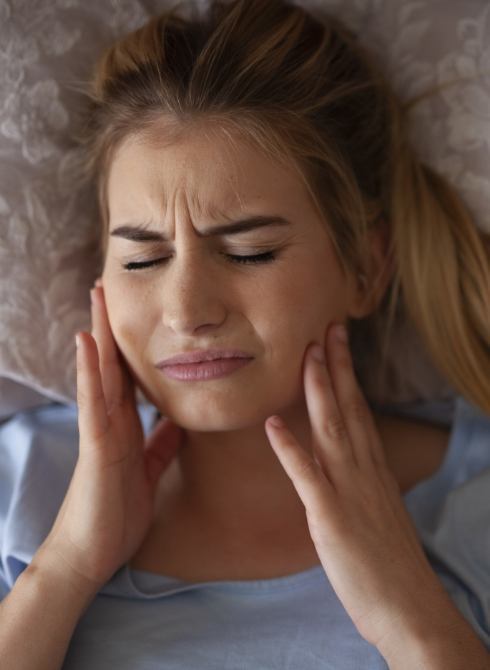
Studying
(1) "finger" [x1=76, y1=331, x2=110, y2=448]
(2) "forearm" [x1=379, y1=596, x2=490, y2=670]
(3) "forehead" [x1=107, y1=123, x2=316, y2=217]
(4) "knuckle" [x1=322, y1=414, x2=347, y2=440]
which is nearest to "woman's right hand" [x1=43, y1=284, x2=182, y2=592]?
(1) "finger" [x1=76, y1=331, x2=110, y2=448]

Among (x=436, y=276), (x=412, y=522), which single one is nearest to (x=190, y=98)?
(x=436, y=276)

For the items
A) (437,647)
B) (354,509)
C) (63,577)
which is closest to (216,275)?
(354,509)

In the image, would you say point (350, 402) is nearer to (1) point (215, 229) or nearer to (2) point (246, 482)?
(2) point (246, 482)

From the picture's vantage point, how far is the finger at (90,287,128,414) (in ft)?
5.08

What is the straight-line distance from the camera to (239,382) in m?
1.43

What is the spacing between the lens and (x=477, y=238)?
167 centimetres

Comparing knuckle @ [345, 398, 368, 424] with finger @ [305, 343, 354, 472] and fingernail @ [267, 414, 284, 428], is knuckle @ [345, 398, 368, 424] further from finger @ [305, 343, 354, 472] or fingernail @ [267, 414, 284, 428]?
fingernail @ [267, 414, 284, 428]

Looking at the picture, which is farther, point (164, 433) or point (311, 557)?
point (164, 433)

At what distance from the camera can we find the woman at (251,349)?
4.59ft

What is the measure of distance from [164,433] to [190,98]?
0.67 metres

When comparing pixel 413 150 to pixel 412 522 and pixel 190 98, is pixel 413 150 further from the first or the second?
pixel 412 522

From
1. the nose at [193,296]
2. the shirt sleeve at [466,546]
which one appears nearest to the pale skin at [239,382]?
the nose at [193,296]

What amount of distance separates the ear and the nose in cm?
34

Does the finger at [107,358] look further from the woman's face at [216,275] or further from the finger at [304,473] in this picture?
the finger at [304,473]
